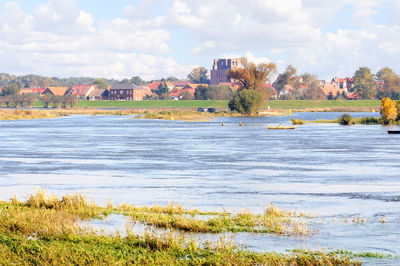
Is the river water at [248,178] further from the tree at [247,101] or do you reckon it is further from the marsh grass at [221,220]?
the tree at [247,101]

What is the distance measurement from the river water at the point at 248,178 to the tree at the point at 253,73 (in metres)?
94.9

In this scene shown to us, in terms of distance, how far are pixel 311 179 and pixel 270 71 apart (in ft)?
409

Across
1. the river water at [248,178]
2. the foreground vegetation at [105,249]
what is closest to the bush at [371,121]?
the river water at [248,178]

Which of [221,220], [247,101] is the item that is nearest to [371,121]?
[247,101]

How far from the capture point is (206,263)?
1570 centimetres

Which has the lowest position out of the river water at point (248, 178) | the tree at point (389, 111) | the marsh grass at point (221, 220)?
the river water at point (248, 178)

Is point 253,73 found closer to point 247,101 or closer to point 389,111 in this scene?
point 247,101

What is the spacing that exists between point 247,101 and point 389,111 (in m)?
46.7

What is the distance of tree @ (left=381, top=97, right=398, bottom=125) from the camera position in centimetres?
9488

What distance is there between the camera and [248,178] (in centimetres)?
3466

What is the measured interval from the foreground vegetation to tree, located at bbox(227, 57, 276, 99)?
13531 cm

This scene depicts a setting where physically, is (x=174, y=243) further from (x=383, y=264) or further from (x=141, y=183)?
(x=141, y=183)

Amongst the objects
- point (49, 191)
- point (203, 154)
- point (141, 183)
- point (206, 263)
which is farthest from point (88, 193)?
point (203, 154)

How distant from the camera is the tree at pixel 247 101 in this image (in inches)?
5413
